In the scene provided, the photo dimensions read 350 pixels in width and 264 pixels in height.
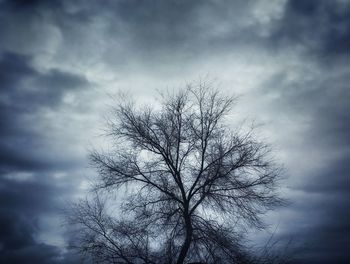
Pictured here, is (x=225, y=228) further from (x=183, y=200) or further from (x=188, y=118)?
(x=188, y=118)

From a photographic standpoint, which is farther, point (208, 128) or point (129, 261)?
point (208, 128)

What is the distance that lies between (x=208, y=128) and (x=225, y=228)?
13.2ft

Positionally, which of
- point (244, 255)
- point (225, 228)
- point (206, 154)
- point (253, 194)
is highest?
point (206, 154)

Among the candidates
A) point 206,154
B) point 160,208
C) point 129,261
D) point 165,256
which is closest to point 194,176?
point 206,154

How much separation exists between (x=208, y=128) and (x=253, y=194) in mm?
3179

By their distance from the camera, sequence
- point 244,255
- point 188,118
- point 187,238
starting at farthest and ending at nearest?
1. point 188,118
2. point 187,238
3. point 244,255

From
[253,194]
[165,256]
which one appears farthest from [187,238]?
[253,194]

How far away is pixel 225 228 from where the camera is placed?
1194 centimetres

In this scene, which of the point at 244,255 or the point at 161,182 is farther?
the point at 161,182

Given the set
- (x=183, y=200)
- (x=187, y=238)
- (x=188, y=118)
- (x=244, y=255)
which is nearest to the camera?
(x=244, y=255)

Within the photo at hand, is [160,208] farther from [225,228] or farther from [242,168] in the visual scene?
[242,168]

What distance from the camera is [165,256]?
12.0 meters

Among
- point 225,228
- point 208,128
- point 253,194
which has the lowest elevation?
point 225,228

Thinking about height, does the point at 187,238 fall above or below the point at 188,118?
below
